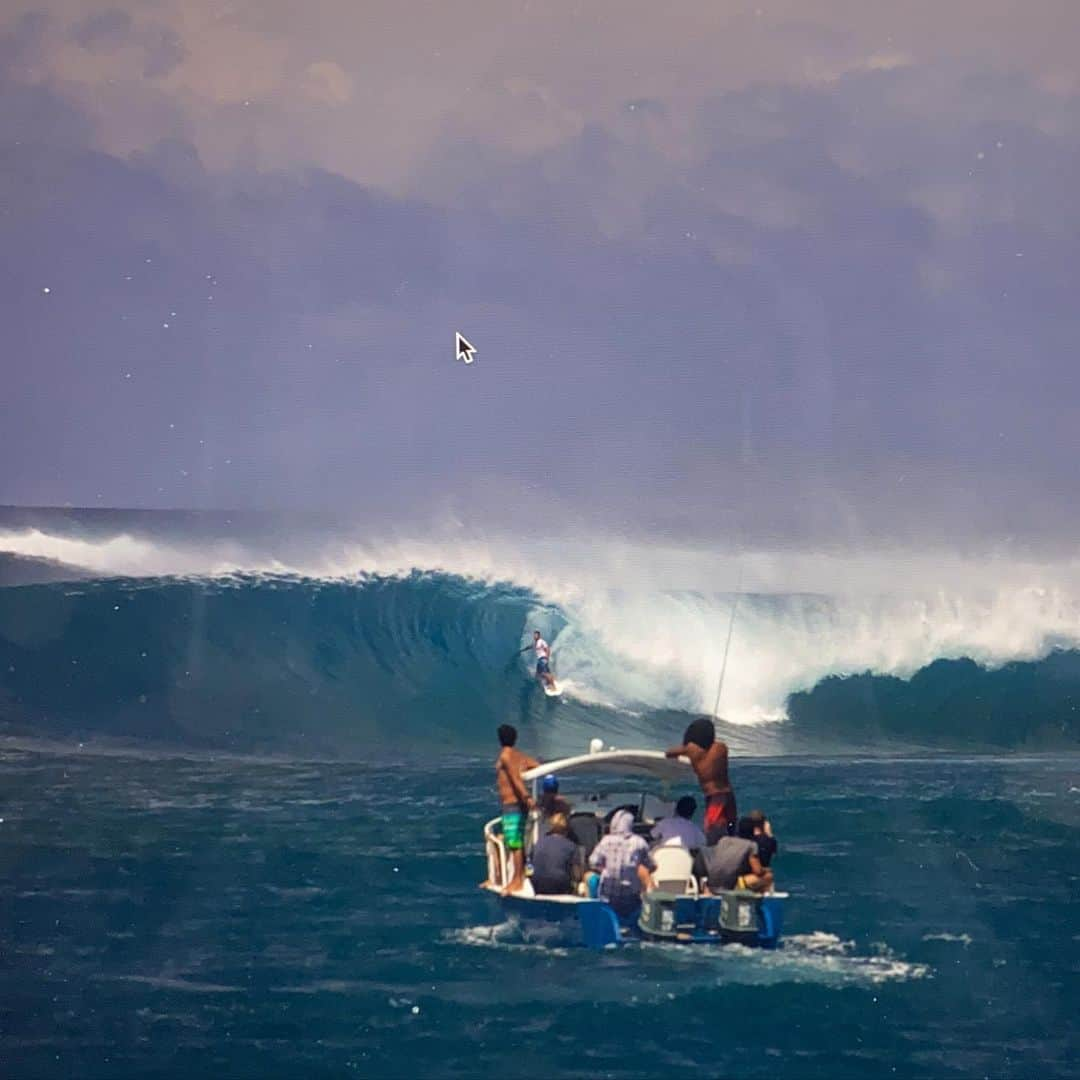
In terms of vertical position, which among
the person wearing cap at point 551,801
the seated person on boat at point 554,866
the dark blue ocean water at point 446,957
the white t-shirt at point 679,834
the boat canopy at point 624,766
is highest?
the boat canopy at point 624,766

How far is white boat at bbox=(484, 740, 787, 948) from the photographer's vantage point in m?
8.19

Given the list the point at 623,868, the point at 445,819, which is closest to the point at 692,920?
the point at 623,868

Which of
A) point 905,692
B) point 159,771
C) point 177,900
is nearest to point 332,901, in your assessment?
point 177,900

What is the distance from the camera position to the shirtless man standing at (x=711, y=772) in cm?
888

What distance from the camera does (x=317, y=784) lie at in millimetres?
13562

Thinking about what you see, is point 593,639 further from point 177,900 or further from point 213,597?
point 177,900

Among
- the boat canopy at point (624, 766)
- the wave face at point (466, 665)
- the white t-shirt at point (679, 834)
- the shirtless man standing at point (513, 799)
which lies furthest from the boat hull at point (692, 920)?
the wave face at point (466, 665)

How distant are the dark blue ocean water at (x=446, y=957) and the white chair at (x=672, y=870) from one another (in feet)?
1.19

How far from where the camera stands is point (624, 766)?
9.23 m

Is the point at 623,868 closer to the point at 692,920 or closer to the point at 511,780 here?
the point at 692,920

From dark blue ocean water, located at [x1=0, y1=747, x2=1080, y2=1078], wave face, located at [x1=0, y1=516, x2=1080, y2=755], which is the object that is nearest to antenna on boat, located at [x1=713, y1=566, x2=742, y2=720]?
wave face, located at [x1=0, y1=516, x2=1080, y2=755]

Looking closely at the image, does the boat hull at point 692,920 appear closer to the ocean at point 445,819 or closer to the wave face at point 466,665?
the ocean at point 445,819

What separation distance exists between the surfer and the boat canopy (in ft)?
27.3

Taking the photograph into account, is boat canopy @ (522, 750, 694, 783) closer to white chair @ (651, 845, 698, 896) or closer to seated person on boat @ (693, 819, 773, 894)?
white chair @ (651, 845, 698, 896)
